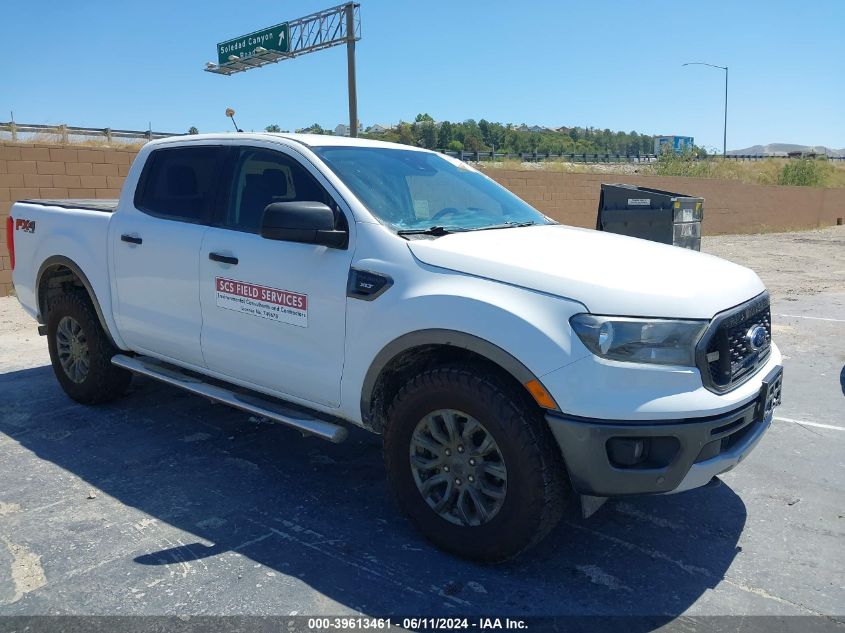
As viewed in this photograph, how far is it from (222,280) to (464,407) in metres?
1.75

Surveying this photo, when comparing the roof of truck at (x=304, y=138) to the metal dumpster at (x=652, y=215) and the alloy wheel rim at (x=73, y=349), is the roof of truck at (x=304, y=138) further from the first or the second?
the metal dumpster at (x=652, y=215)

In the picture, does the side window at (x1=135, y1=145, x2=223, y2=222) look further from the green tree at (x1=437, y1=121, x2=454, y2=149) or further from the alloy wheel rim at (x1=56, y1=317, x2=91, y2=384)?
the green tree at (x1=437, y1=121, x2=454, y2=149)

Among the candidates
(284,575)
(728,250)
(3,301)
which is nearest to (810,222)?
(728,250)

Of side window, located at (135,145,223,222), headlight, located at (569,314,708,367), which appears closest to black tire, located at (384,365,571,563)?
headlight, located at (569,314,708,367)

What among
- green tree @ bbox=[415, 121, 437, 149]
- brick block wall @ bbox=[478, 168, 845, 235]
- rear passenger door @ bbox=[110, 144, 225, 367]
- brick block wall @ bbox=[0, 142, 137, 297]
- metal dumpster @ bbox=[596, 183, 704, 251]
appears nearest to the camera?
rear passenger door @ bbox=[110, 144, 225, 367]

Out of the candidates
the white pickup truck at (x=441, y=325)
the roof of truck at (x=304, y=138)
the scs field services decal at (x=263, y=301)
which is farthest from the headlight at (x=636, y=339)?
the roof of truck at (x=304, y=138)

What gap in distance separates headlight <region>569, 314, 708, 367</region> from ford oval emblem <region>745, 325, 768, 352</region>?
532mm

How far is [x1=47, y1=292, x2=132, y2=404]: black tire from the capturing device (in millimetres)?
5195

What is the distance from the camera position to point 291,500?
3.93 metres

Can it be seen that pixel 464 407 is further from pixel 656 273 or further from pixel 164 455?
pixel 164 455

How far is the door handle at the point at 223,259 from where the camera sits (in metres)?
4.02

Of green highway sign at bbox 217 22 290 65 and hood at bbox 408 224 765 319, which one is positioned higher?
green highway sign at bbox 217 22 290 65

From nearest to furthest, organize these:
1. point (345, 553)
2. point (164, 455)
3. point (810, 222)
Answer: point (345, 553) < point (164, 455) < point (810, 222)

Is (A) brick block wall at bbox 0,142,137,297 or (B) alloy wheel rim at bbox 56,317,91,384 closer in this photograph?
(B) alloy wheel rim at bbox 56,317,91,384
